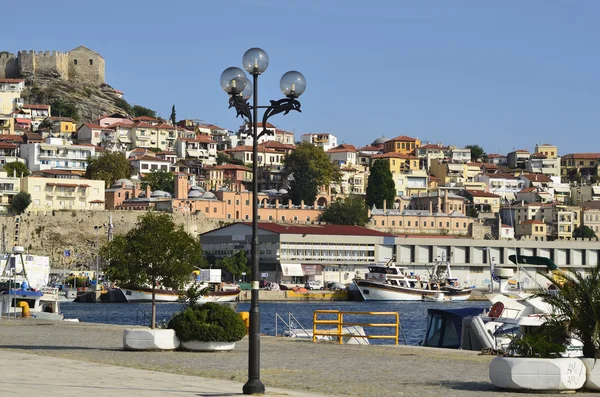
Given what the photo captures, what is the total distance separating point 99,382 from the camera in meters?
15.4

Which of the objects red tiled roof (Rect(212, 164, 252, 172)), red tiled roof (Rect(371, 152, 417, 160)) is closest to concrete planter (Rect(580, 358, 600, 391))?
red tiled roof (Rect(212, 164, 252, 172))

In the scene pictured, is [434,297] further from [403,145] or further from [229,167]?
[403,145]

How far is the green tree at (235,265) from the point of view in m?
99.2

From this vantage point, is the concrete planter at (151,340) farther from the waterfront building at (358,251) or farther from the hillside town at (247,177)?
the hillside town at (247,177)

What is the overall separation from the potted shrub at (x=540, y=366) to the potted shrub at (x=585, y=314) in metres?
0.15

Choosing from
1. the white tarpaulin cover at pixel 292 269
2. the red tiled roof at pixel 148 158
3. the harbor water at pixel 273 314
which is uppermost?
the red tiled roof at pixel 148 158

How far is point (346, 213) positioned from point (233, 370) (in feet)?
344

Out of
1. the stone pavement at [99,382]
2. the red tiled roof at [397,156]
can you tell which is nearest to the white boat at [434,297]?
the red tiled roof at [397,156]

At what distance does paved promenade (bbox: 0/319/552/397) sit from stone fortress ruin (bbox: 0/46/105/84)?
133 metres

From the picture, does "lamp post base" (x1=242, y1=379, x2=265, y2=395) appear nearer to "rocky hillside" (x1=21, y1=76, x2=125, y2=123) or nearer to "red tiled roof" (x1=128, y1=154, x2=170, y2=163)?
"red tiled roof" (x1=128, y1=154, x2=170, y2=163)

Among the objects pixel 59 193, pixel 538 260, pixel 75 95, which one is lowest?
pixel 538 260

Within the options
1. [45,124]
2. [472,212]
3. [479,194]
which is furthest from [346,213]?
[45,124]

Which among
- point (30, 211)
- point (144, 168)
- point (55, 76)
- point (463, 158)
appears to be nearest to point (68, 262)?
point (30, 211)

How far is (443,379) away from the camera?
17.3 m
